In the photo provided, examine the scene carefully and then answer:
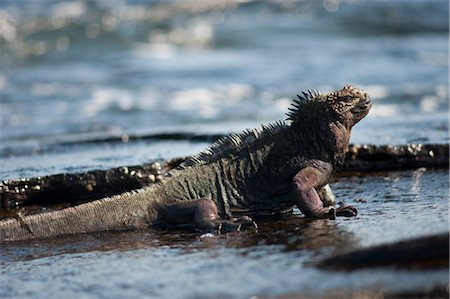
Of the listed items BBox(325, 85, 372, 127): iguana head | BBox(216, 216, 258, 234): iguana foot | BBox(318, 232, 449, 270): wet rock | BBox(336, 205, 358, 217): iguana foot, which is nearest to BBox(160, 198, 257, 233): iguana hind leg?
BBox(216, 216, 258, 234): iguana foot

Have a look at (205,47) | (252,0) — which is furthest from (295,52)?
(252,0)

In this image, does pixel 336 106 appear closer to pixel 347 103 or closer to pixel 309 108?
pixel 347 103

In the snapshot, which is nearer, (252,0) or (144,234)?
(144,234)

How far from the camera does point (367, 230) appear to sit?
16.2 feet

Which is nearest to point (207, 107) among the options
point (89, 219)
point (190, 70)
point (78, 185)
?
point (190, 70)

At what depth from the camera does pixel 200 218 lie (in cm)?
545

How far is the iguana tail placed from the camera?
5.52 m

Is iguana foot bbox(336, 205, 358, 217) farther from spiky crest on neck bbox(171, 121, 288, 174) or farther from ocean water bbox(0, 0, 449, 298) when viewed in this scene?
spiky crest on neck bbox(171, 121, 288, 174)

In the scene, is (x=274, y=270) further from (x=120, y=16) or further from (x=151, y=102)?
(x=120, y=16)

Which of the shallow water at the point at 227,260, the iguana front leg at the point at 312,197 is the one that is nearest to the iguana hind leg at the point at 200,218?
the shallow water at the point at 227,260

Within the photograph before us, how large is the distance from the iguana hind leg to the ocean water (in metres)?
0.16

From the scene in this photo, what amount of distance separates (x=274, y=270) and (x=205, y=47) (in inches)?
685

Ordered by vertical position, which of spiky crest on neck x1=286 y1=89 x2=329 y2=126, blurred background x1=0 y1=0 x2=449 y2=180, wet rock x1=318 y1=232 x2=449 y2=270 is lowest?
wet rock x1=318 y1=232 x2=449 y2=270

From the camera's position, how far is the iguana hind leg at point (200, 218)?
5379 millimetres
